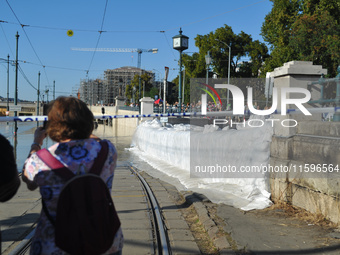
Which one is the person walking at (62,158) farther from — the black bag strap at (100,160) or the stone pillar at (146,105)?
the stone pillar at (146,105)

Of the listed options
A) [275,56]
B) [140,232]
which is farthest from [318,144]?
[275,56]

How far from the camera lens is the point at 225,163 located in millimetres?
7836

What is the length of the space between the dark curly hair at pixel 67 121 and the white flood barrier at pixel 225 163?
13.9 feet

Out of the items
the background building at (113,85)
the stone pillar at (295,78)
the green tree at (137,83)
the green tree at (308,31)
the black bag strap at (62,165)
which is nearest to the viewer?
the black bag strap at (62,165)

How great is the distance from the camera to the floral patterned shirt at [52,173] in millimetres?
2100

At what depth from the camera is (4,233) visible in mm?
4891

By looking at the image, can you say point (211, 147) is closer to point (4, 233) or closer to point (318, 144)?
point (318, 144)

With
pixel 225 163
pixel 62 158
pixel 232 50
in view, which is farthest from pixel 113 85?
pixel 62 158

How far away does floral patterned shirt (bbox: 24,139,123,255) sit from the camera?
2.10 m

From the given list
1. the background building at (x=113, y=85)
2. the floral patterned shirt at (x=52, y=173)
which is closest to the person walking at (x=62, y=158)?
the floral patterned shirt at (x=52, y=173)

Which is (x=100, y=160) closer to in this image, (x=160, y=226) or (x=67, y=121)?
(x=67, y=121)

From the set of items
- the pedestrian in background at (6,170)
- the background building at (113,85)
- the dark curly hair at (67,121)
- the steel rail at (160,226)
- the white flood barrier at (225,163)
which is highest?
the background building at (113,85)

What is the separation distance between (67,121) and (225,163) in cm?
596

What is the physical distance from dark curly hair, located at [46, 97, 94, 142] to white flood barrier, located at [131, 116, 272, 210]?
4224mm
